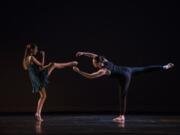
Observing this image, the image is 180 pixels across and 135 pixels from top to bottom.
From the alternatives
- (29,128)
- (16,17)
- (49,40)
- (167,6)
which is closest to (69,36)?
(49,40)

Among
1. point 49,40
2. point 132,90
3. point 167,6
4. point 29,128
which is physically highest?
point 167,6

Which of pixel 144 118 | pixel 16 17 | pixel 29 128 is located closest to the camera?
pixel 29 128

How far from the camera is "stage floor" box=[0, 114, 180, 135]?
26.6 feet

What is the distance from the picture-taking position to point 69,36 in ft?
39.1

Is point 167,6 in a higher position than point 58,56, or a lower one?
higher

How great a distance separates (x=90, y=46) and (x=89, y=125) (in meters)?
3.20

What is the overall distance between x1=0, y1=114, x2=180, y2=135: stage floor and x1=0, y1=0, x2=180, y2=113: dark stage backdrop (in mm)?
955

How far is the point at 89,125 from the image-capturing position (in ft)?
29.6

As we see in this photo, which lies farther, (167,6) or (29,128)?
(167,6)

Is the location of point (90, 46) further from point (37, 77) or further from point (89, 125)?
point (89, 125)

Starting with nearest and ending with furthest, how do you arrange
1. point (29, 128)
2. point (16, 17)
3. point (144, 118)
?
point (29, 128)
point (144, 118)
point (16, 17)

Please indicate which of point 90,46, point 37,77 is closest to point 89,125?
point 37,77

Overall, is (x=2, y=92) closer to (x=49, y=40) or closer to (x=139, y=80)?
(x=49, y=40)

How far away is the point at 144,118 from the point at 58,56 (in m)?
2.41
